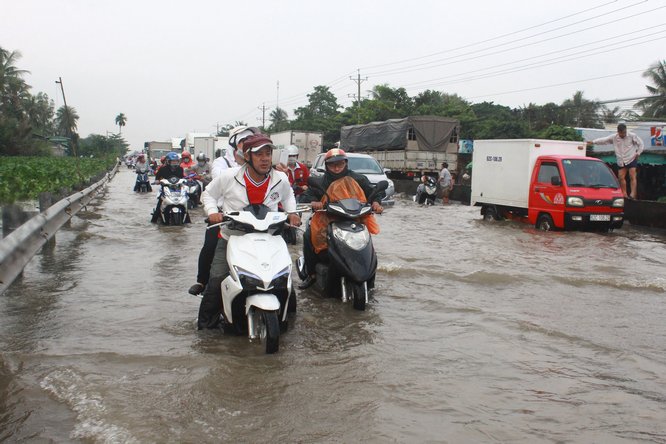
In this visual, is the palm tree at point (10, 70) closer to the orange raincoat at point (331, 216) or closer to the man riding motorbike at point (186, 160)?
the man riding motorbike at point (186, 160)

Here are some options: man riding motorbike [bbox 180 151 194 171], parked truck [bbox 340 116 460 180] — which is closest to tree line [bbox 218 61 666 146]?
parked truck [bbox 340 116 460 180]

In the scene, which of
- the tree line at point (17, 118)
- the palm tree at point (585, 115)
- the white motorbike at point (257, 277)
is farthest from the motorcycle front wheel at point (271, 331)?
the palm tree at point (585, 115)

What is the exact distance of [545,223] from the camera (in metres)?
14.4

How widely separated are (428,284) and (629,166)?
932cm

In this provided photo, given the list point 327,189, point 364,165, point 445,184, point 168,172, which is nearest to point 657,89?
point 445,184

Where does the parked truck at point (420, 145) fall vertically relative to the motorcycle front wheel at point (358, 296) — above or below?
above

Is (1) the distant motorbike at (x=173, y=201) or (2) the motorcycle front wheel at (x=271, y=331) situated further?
(1) the distant motorbike at (x=173, y=201)

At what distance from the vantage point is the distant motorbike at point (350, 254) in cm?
648

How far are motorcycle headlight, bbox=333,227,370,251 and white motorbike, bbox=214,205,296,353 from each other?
1.14 metres

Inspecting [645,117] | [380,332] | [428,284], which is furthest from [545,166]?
[645,117]

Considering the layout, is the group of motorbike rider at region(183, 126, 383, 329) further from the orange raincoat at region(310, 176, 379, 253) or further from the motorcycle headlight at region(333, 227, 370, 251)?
the orange raincoat at region(310, 176, 379, 253)

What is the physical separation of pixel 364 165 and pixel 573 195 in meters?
7.97

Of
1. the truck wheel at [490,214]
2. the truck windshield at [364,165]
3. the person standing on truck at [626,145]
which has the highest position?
the person standing on truck at [626,145]

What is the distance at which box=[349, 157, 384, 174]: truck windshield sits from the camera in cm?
2022
